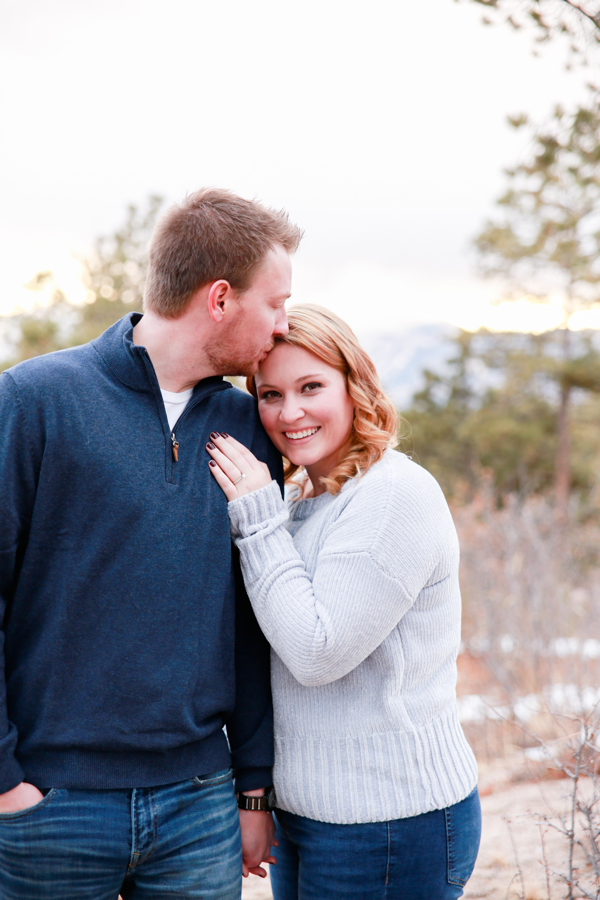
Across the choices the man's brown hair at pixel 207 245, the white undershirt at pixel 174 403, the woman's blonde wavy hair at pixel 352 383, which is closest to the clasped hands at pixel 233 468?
the white undershirt at pixel 174 403

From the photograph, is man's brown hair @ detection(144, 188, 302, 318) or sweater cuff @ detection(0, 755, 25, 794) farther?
man's brown hair @ detection(144, 188, 302, 318)

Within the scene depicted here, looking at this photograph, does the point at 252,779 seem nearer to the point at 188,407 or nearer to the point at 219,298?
the point at 188,407

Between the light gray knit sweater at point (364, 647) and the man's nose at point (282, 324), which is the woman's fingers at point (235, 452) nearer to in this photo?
the light gray knit sweater at point (364, 647)

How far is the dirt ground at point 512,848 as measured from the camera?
114 inches

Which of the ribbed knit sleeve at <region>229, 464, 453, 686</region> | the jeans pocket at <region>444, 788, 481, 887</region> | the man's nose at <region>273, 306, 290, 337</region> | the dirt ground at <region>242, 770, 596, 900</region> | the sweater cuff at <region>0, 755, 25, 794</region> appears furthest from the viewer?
the dirt ground at <region>242, 770, 596, 900</region>

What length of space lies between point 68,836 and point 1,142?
20.0 meters

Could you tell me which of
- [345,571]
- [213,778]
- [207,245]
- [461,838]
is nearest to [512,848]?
[461,838]

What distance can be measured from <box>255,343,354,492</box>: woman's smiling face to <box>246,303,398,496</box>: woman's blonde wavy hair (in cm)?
3

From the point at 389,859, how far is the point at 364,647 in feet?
1.68

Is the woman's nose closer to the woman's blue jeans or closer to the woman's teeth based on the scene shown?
the woman's teeth

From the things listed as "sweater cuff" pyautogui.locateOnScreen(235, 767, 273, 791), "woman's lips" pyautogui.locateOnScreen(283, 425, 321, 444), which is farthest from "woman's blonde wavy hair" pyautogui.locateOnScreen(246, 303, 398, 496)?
"sweater cuff" pyautogui.locateOnScreen(235, 767, 273, 791)

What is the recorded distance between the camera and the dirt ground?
2.91 meters

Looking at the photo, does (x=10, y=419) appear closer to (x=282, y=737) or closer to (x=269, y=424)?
(x=269, y=424)

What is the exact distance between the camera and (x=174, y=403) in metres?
1.83
